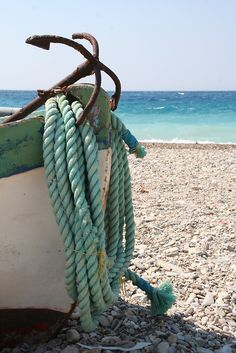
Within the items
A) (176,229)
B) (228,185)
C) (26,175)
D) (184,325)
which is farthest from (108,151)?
(228,185)

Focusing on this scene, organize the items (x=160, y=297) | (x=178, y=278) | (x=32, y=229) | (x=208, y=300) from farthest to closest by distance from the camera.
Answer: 1. (x=178, y=278)
2. (x=208, y=300)
3. (x=160, y=297)
4. (x=32, y=229)

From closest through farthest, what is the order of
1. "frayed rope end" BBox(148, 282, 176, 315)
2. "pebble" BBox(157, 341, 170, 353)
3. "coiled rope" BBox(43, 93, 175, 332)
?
"coiled rope" BBox(43, 93, 175, 332) → "pebble" BBox(157, 341, 170, 353) → "frayed rope end" BBox(148, 282, 176, 315)

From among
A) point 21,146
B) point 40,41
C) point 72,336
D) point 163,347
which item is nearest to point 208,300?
point 163,347

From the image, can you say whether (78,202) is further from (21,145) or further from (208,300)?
(208,300)

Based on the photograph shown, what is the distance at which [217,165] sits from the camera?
8.28 m

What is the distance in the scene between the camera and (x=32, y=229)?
6.43 ft

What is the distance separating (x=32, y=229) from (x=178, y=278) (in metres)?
1.47

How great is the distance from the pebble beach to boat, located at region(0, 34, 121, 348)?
0.56 ft

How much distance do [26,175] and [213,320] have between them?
4.33 ft

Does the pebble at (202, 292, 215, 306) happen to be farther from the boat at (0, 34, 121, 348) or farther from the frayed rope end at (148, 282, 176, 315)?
the boat at (0, 34, 121, 348)

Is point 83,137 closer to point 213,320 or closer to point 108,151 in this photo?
point 108,151

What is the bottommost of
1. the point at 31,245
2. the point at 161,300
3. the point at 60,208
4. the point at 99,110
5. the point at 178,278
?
the point at 178,278

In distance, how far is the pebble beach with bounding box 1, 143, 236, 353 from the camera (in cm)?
235

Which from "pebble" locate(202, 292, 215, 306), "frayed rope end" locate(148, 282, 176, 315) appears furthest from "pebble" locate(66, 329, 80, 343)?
"pebble" locate(202, 292, 215, 306)
